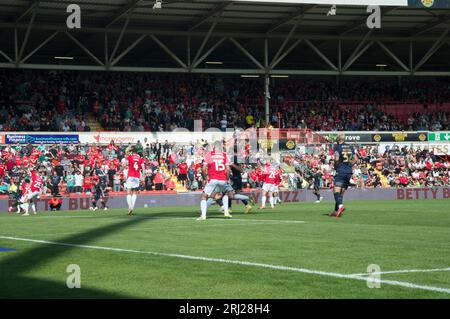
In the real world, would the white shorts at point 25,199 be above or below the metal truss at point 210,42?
below

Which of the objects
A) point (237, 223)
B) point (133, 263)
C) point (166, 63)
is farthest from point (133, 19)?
point (133, 263)

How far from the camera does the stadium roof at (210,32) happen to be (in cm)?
4150

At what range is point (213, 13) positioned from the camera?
42.6 meters

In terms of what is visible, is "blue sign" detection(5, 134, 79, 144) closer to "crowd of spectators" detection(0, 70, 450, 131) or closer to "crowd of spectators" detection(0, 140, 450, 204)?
"crowd of spectators" detection(0, 70, 450, 131)

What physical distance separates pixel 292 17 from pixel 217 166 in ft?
83.3

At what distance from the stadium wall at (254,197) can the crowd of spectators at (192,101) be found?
8724mm

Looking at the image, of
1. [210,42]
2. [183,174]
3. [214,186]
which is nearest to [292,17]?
[210,42]

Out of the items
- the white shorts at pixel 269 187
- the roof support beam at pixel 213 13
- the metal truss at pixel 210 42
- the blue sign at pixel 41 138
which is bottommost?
the white shorts at pixel 269 187

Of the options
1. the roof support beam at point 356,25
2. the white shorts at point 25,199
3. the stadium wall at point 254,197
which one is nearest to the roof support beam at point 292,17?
the roof support beam at point 356,25

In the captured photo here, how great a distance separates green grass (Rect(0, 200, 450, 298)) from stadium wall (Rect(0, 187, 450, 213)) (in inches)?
680

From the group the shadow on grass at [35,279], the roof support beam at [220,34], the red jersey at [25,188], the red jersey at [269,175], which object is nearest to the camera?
the shadow on grass at [35,279]

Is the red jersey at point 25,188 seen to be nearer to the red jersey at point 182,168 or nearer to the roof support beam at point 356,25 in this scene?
the red jersey at point 182,168

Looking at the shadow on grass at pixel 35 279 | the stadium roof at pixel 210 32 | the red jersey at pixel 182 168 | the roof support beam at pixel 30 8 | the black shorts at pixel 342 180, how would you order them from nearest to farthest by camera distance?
the shadow on grass at pixel 35 279
the black shorts at pixel 342 180
the roof support beam at pixel 30 8
the red jersey at pixel 182 168
the stadium roof at pixel 210 32
